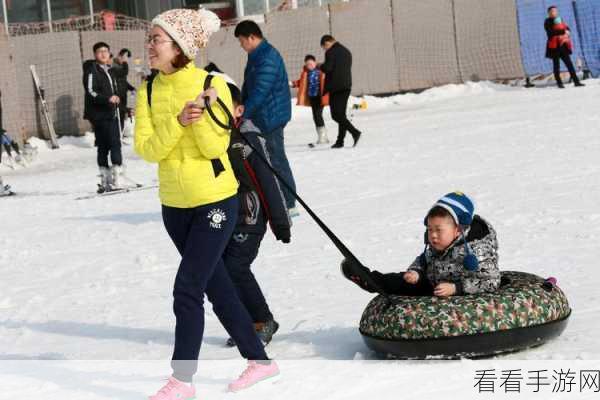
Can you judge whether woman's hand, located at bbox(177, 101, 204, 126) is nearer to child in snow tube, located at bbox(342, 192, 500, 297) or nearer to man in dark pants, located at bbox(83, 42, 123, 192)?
child in snow tube, located at bbox(342, 192, 500, 297)

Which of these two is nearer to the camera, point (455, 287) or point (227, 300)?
point (227, 300)

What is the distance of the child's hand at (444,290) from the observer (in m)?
5.45

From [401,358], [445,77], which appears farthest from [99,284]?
[445,77]

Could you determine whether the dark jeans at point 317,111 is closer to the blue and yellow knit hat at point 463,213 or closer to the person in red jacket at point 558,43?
the person in red jacket at point 558,43

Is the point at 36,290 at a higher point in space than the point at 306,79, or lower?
lower

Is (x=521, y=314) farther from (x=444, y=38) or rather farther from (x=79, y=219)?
(x=444, y=38)

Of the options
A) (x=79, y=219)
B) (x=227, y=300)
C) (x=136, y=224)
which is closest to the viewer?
(x=227, y=300)

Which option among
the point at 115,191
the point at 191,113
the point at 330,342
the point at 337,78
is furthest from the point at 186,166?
the point at 337,78

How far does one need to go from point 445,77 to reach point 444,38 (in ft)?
3.37

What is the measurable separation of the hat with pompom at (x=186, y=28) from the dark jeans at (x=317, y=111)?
13334 millimetres

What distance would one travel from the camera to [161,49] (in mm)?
4844

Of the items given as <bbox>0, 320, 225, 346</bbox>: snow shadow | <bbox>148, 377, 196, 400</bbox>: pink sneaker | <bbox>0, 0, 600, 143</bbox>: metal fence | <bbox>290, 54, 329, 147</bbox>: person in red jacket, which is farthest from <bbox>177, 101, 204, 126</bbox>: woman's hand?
<bbox>0, 0, 600, 143</bbox>: metal fence

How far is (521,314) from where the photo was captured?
5.38 metres

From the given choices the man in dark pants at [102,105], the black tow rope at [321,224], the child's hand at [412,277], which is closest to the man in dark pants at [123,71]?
the man in dark pants at [102,105]
